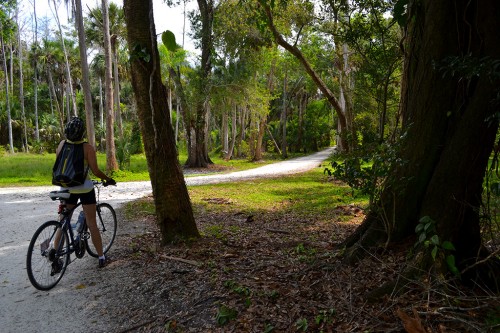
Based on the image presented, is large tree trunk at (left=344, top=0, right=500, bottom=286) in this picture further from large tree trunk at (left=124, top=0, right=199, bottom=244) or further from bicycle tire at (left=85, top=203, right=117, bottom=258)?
bicycle tire at (left=85, top=203, right=117, bottom=258)

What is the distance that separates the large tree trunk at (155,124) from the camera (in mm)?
5180

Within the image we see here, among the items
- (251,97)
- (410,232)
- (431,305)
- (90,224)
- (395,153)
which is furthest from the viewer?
(251,97)

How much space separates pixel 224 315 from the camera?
11.5ft

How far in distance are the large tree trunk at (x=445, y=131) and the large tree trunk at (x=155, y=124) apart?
2.54m

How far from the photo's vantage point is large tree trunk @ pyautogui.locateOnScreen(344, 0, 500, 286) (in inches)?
137

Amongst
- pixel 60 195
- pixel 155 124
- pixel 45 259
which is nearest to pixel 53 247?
pixel 45 259

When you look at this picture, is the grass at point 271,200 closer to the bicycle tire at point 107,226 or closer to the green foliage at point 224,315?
the bicycle tire at point 107,226

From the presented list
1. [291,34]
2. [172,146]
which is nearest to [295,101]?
[291,34]

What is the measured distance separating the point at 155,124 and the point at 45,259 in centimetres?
217

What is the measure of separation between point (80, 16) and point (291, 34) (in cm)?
942

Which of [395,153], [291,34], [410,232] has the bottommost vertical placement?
[410,232]

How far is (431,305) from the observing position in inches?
121

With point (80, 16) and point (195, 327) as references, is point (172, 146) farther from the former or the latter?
point (80, 16)

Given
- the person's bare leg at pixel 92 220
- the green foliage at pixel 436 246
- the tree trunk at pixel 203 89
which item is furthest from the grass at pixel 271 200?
the tree trunk at pixel 203 89
